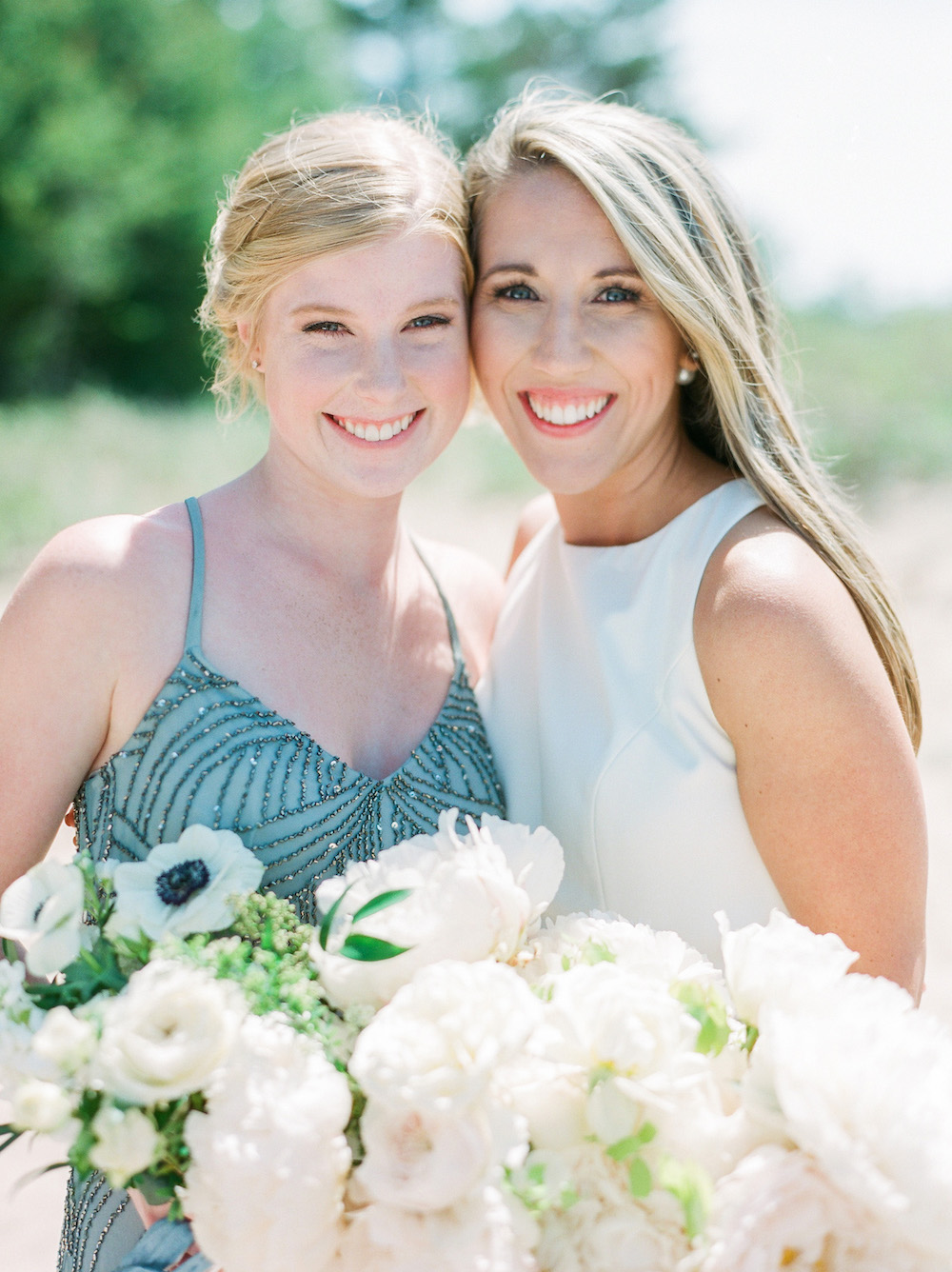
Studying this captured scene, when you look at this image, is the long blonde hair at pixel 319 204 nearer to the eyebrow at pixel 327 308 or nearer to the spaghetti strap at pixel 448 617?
the eyebrow at pixel 327 308

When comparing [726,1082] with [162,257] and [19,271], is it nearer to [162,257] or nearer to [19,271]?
[19,271]

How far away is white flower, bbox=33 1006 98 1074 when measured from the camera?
4.24 ft

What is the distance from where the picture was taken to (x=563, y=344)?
273cm

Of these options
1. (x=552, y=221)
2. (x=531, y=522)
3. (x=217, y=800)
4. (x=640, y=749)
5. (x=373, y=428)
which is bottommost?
(x=217, y=800)

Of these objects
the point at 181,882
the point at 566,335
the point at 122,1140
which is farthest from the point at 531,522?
the point at 122,1140

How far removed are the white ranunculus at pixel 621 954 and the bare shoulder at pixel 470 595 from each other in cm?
147

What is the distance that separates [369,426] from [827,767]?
4.19 feet

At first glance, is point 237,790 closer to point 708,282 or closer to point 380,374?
point 380,374

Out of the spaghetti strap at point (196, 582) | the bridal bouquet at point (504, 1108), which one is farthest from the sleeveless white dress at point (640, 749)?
the bridal bouquet at point (504, 1108)

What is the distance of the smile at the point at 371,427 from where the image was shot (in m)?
A: 2.62

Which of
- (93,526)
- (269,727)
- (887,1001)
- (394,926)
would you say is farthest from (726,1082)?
(93,526)

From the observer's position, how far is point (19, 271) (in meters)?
21.2

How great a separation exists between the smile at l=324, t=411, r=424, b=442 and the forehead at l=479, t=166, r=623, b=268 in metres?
0.51

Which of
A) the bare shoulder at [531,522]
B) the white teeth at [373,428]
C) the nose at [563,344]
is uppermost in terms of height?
the nose at [563,344]
